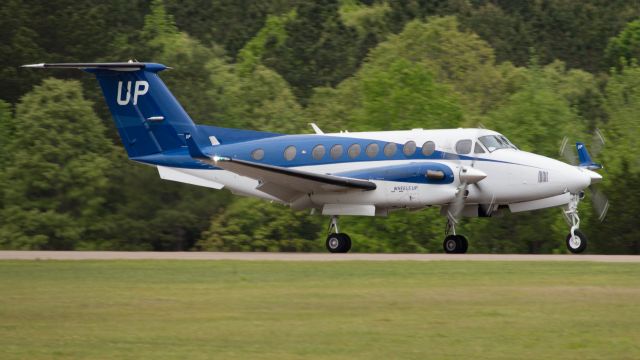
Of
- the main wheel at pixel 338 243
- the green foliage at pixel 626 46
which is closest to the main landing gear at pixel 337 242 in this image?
the main wheel at pixel 338 243

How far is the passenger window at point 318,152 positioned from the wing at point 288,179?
952mm

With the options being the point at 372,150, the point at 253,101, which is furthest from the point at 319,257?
the point at 253,101

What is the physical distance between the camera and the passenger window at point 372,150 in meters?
28.4

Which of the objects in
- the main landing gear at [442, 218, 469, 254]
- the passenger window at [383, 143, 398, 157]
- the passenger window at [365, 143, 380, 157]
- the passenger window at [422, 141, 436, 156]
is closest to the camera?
the passenger window at [422, 141, 436, 156]

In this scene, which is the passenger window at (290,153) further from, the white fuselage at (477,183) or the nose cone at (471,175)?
the nose cone at (471,175)

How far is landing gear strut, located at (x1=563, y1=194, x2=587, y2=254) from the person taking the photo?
26.9 m

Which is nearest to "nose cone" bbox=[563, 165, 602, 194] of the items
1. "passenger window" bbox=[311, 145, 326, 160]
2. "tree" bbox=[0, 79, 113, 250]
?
"passenger window" bbox=[311, 145, 326, 160]

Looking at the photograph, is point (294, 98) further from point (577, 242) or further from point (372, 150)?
point (577, 242)

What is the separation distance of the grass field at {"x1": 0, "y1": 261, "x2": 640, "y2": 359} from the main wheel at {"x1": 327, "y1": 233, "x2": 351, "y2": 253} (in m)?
5.43

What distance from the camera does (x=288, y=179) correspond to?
91.8 ft

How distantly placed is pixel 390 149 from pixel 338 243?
8.23 ft

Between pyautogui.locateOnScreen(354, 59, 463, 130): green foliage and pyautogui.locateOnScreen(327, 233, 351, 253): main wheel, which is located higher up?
pyautogui.locateOnScreen(354, 59, 463, 130): green foliage

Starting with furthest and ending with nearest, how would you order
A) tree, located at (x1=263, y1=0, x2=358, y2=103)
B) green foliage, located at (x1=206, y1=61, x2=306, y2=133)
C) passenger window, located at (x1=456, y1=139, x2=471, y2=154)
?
tree, located at (x1=263, y1=0, x2=358, y2=103) → green foliage, located at (x1=206, y1=61, x2=306, y2=133) → passenger window, located at (x1=456, y1=139, x2=471, y2=154)

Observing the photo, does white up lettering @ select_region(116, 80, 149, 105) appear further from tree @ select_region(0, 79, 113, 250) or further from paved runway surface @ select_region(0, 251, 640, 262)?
tree @ select_region(0, 79, 113, 250)
